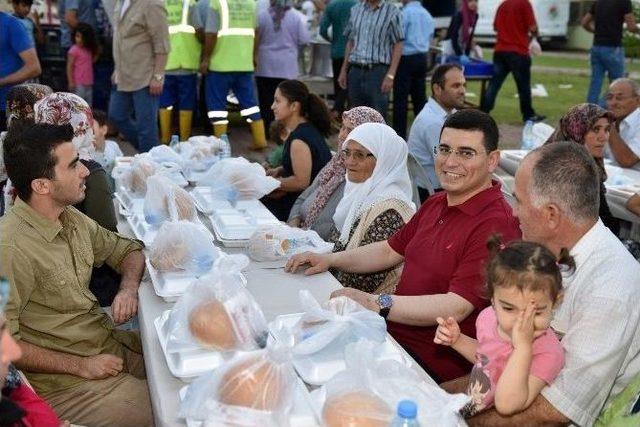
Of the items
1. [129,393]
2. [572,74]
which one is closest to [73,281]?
[129,393]

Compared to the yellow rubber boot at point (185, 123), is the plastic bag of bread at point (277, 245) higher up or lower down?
higher up

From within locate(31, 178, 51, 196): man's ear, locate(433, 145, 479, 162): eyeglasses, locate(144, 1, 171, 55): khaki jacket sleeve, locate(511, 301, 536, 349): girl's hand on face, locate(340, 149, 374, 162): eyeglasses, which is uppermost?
locate(144, 1, 171, 55): khaki jacket sleeve

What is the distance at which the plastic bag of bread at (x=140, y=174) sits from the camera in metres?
4.00

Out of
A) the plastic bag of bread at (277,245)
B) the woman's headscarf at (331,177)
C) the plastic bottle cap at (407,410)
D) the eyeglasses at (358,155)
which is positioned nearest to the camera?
the plastic bottle cap at (407,410)

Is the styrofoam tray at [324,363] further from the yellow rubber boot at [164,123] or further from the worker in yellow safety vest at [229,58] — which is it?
the yellow rubber boot at [164,123]

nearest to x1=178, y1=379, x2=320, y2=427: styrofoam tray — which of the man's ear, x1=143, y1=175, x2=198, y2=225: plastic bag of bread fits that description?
the man's ear

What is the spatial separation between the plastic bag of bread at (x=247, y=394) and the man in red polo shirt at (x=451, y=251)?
0.86m

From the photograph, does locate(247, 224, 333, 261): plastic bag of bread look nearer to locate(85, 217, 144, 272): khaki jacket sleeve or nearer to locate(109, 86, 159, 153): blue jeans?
locate(85, 217, 144, 272): khaki jacket sleeve

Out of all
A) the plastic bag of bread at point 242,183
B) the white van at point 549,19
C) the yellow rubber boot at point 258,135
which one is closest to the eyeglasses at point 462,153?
the plastic bag of bread at point 242,183

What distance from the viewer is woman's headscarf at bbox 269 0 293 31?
8.40m

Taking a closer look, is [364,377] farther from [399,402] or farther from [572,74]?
[572,74]

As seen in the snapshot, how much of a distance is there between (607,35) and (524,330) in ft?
27.8

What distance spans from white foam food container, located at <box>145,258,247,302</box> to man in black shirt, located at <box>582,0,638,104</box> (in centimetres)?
796

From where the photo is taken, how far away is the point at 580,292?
221 centimetres
